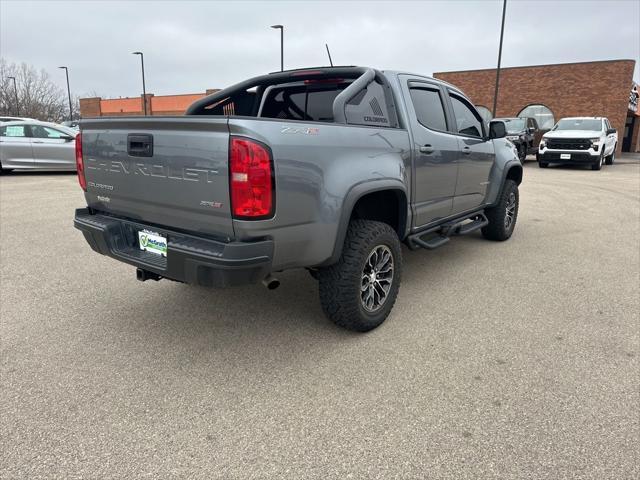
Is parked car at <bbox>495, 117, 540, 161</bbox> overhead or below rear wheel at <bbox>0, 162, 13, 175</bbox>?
overhead

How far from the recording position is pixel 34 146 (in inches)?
478

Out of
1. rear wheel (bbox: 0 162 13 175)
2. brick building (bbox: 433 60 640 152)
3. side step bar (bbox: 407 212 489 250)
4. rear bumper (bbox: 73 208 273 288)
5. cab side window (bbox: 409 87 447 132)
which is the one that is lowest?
rear wheel (bbox: 0 162 13 175)

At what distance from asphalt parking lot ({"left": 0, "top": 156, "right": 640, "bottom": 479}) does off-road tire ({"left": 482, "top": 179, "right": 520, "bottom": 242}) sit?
106 centimetres

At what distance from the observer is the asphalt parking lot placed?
2.12 meters

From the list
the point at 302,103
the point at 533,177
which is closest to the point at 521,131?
the point at 533,177

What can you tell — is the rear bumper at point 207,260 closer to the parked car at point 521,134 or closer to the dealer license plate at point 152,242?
the dealer license plate at point 152,242

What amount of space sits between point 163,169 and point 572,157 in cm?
1659

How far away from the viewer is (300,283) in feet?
14.6

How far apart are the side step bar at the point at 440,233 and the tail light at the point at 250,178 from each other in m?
1.77

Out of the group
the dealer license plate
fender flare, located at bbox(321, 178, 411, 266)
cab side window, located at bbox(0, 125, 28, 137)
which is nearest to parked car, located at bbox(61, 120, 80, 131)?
the dealer license plate

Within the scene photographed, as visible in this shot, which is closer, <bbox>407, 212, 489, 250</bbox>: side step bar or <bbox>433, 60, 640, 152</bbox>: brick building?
<bbox>407, 212, 489, 250</bbox>: side step bar

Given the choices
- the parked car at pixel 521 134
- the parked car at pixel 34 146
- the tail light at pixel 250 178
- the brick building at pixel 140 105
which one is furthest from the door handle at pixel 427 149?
the brick building at pixel 140 105

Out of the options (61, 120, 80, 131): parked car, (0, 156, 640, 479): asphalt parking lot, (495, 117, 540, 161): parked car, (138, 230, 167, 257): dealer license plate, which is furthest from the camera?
(495, 117, 540, 161): parked car

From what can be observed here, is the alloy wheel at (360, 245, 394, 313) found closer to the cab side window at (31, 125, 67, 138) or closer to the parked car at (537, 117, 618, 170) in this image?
the cab side window at (31, 125, 67, 138)
